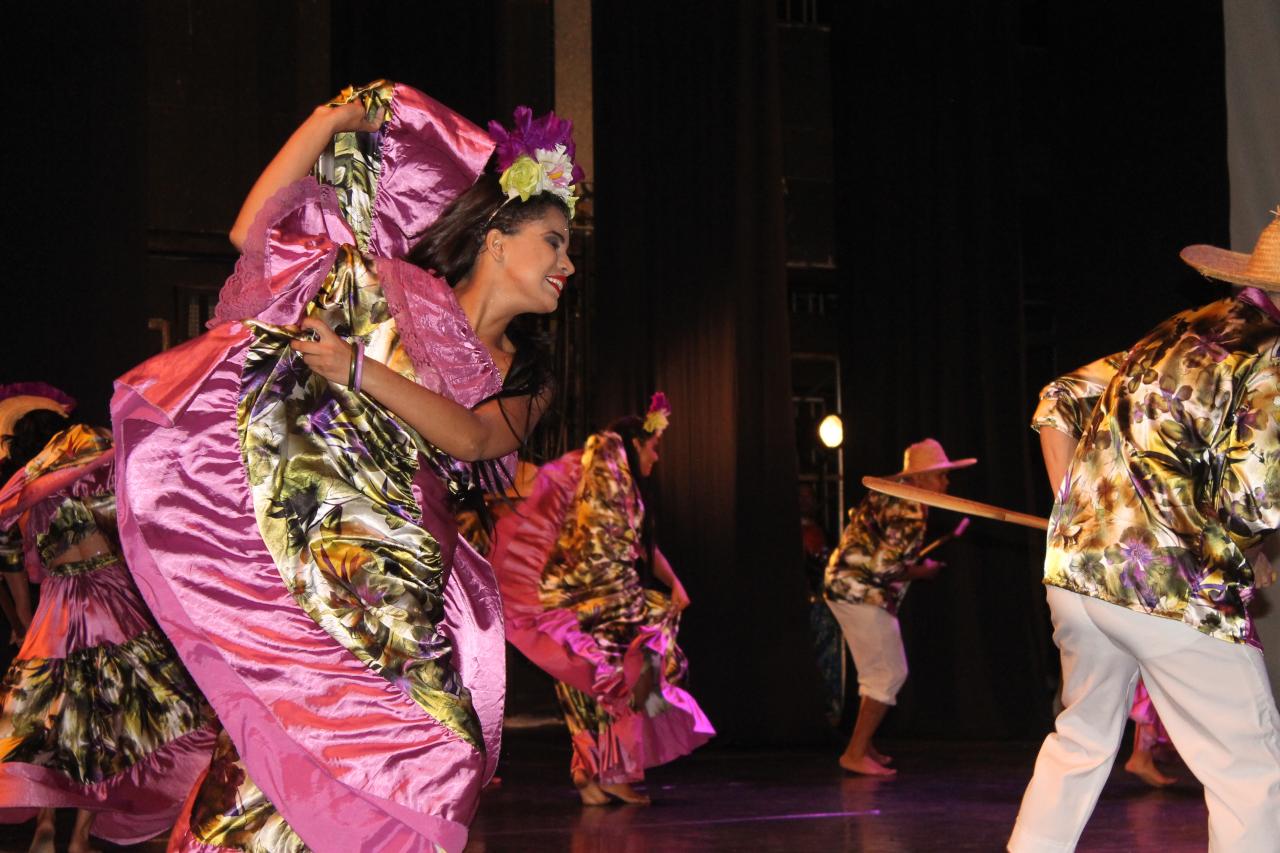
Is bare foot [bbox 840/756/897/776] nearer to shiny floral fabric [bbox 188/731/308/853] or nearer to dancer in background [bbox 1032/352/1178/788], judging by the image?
dancer in background [bbox 1032/352/1178/788]

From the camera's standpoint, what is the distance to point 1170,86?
6125 mm

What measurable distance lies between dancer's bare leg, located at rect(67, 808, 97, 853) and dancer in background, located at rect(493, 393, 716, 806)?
6.31ft

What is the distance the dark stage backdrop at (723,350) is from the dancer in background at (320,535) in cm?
→ 579

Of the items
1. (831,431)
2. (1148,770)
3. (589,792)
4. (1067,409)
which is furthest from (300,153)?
(831,431)

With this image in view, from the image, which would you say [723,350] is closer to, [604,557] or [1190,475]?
[604,557]

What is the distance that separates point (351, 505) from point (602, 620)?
3.98 metres

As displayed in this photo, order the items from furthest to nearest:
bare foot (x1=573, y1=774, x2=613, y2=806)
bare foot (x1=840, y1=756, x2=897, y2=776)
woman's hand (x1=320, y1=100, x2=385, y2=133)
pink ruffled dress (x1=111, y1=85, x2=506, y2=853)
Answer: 1. bare foot (x1=840, y1=756, x2=897, y2=776)
2. bare foot (x1=573, y1=774, x2=613, y2=806)
3. woman's hand (x1=320, y1=100, x2=385, y2=133)
4. pink ruffled dress (x1=111, y1=85, x2=506, y2=853)

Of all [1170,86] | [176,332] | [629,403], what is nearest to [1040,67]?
[629,403]

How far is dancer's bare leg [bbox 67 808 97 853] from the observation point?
Result: 184 inches

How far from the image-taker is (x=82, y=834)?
473cm

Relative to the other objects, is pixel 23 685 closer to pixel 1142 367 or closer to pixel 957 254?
pixel 1142 367

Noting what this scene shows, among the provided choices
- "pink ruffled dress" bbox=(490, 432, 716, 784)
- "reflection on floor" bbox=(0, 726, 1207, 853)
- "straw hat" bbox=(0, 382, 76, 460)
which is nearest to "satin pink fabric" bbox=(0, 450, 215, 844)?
"reflection on floor" bbox=(0, 726, 1207, 853)

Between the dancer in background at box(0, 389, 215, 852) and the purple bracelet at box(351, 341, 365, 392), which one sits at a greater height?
the purple bracelet at box(351, 341, 365, 392)

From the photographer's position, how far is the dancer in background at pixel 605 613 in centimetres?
616
